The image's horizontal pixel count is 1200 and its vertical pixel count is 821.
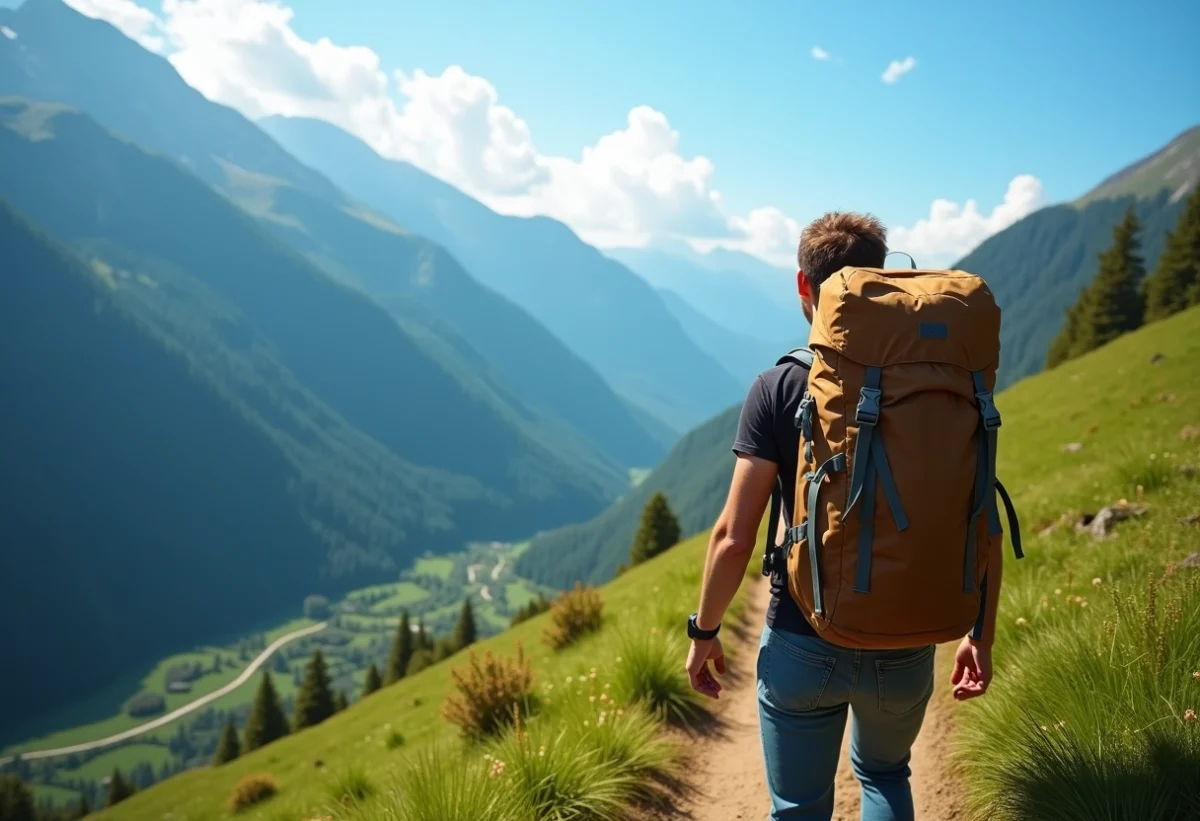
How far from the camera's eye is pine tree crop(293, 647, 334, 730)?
4906 centimetres

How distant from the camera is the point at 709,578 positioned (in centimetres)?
311

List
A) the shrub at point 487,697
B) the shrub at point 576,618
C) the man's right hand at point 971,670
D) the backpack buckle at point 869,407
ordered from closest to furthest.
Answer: the backpack buckle at point 869,407, the man's right hand at point 971,670, the shrub at point 487,697, the shrub at point 576,618

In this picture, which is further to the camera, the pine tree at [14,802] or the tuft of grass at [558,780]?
the pine tree at [14,802]

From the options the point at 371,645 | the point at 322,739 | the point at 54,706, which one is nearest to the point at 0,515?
the point at 54,706

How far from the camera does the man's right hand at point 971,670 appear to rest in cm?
321

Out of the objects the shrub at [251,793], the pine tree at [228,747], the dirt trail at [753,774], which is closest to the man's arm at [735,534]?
the dirt trail at [753,774]

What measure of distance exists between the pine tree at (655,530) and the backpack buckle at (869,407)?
42.5 meters

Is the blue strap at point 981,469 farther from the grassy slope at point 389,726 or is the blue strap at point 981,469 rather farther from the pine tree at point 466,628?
the pine tree at point 466,628

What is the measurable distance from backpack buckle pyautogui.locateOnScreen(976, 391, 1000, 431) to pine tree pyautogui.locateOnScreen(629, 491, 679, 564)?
42.4 meters

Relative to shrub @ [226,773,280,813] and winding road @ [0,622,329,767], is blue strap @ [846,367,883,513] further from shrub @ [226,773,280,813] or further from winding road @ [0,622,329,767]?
winding road @ [0,622,329,767]

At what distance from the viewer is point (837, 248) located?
122 inches

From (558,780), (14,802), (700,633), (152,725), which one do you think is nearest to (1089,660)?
(700,633)

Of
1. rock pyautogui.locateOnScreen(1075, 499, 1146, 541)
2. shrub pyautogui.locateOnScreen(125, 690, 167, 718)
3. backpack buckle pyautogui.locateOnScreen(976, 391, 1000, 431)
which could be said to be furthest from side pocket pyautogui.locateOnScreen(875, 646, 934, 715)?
shrub pyautogui.locateOnScreen(125, 690, 167, 718)

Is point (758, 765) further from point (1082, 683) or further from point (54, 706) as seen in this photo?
point (54, 706)
